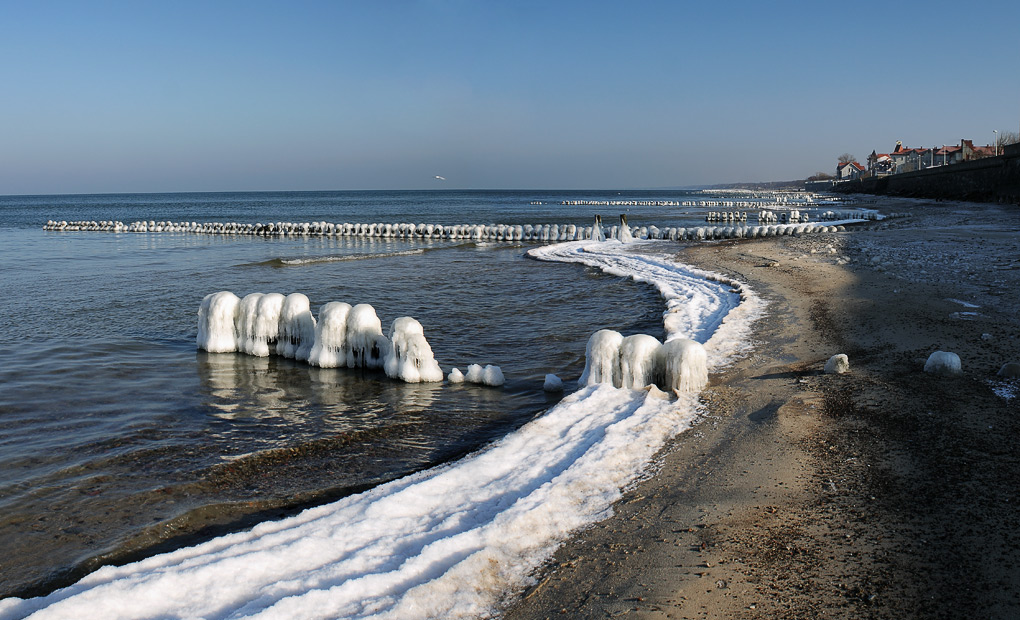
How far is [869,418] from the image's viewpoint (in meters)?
6.75

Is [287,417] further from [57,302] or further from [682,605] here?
[57,302]

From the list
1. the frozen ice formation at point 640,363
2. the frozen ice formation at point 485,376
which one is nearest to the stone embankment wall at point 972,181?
the frozen ice formation at point 640,363

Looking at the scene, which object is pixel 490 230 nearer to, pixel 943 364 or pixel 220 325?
pixel 220 325

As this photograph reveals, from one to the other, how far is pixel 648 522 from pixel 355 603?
2120 millimetres

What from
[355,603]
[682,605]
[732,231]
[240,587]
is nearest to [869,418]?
[682,605]

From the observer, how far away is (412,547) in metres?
4.66

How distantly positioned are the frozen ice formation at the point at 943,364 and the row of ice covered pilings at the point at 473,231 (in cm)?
2476

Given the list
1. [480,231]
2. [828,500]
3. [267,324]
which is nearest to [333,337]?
[267,324]

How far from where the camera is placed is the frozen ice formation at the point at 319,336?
9.57m

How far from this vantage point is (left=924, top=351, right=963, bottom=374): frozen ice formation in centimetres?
788

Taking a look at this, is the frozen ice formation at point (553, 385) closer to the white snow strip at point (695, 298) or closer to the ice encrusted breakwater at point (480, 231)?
the white snow strip at point (695, 298)

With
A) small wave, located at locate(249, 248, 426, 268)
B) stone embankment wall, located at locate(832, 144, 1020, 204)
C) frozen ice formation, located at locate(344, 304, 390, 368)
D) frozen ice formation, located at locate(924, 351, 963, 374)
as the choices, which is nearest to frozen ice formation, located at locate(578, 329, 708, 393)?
frozen ice formation, located at locate(924, 351, 963, 374)

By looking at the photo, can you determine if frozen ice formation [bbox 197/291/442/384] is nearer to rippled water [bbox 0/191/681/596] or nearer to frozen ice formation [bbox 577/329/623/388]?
rippled water [bbox 0/191/681/596]

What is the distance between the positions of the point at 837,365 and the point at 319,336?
7.24 m
